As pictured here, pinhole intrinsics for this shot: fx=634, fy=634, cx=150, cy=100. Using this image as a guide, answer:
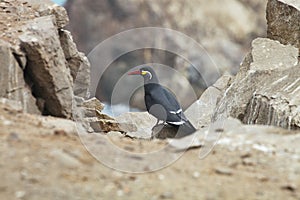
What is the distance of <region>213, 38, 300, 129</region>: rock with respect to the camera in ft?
26.7

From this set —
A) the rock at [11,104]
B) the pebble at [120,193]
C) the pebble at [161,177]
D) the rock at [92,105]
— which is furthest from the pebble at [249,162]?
the rock at [92,105]

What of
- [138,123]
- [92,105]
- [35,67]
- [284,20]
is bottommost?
[138,123]

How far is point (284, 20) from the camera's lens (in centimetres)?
1041

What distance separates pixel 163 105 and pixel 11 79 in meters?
2.51

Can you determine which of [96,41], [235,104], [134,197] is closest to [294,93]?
[235,104]

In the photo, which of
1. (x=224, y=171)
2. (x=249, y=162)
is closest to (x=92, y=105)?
(x=249, y=162)

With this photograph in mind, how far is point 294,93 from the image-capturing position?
328 inches

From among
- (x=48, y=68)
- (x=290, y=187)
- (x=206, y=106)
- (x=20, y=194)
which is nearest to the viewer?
(x=20, y=194)

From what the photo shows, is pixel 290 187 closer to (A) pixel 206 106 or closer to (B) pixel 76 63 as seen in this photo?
(B) pixel 76 63

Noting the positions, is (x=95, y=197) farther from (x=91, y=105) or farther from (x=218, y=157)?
(x=91, y=105)

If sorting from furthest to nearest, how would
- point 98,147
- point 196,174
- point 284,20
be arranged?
point 284,20
point 98,147
point 196,174

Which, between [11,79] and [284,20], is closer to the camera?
[11,79]

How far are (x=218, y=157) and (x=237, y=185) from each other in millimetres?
535

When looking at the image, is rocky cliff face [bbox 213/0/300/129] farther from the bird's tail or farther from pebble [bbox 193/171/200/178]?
pebble [bbox 193/171/200/178]
